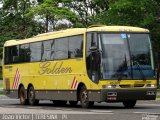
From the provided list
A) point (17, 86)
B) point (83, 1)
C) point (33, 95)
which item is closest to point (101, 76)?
point (33, 95)

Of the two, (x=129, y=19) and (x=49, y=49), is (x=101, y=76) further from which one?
(x=129, y=19)

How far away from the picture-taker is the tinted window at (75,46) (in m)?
25.7

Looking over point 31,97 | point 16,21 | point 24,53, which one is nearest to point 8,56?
point 24,53

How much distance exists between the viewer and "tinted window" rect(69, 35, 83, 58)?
84.2 feet

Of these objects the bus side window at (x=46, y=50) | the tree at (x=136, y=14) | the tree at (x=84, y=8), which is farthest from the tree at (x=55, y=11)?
the bus side window at (x=46, y=50)

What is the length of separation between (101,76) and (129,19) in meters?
20.3

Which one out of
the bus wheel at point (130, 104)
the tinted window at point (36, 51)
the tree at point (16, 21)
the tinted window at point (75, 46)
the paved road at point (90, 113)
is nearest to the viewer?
the paved road at point (90, 113)

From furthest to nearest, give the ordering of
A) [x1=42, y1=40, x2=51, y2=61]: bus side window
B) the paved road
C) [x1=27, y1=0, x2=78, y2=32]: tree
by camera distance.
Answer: [x1=27, y1=0, x2=78, y2=32]: tree → [x1=42, y1=40, x2=51, y2=61]: bus side window → the paved road

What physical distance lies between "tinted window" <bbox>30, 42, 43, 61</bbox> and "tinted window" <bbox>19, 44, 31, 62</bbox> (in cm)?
38

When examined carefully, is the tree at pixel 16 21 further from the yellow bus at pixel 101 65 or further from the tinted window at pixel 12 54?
the yellow bus at pixel 101 65

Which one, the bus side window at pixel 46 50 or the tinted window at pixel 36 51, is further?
the tinted window at pixel 36 51

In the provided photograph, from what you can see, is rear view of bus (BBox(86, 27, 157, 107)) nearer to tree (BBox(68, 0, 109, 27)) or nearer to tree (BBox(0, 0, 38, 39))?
tree (BBox(68, 0, 109, 27))

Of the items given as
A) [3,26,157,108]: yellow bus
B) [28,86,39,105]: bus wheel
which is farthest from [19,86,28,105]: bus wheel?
[3,26,157,108]: yellow bus

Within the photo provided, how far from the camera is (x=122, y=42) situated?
80.6 feet
